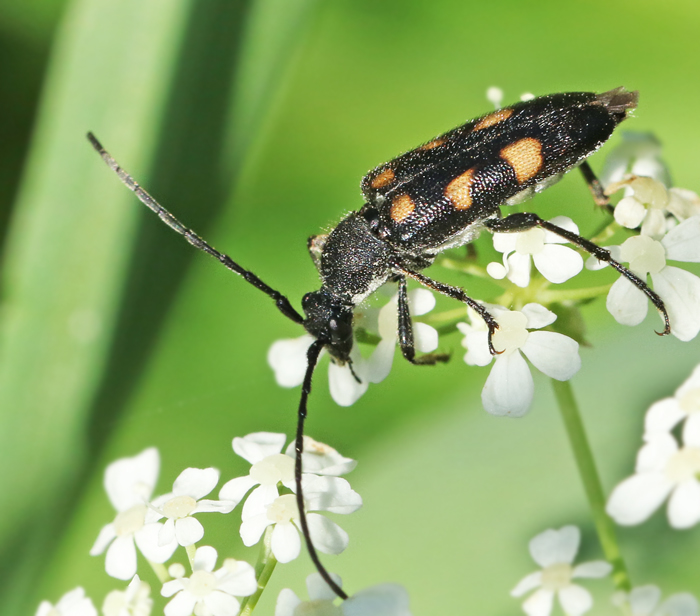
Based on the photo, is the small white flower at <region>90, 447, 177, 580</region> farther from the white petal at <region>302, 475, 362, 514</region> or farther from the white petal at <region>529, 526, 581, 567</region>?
the white petal at <region>529, 526, 581, 567</region>

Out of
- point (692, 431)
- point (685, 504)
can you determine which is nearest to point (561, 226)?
point (692, 431)

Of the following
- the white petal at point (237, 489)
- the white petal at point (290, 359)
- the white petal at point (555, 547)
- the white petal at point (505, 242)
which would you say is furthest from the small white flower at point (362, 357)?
the white petal at point (555, 547)

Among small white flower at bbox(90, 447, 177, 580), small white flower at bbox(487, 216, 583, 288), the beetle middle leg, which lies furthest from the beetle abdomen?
small white flower at bbox(90, 447, 177, 580)

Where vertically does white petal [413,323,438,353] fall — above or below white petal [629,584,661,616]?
above

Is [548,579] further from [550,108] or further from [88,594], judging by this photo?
[550,108]

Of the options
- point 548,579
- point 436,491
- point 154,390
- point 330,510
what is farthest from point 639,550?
point 154,390

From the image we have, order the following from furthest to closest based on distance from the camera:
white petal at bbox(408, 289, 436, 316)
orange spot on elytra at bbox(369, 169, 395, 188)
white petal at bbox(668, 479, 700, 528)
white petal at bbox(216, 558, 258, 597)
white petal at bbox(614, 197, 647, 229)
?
orange spot on elytra at bbox(369, 169, 395, 188)
white petal at bbox(408, 289, 436, 316)
white petal at bbox(614, 197, 647, 229)
white petal at bbox(216, 558, 258, 597)
white petal at bbox(668, 479, 700, 528)

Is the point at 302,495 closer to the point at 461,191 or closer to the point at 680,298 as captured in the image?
the point at 680,298
